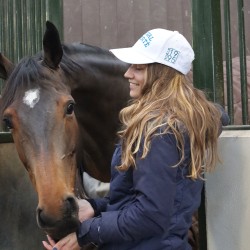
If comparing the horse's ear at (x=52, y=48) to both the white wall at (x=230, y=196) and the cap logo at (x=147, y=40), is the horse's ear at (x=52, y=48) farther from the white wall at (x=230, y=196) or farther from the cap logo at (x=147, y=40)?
the white wall at (x=230, y=196)

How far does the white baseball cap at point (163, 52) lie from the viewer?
1411mm

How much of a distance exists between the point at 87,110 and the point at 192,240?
0.70 meters

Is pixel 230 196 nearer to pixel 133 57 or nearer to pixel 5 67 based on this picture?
pixel 133 57

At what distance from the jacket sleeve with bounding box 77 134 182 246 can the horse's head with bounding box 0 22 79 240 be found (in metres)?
0.21

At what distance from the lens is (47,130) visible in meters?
1.62

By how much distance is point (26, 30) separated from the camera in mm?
2828

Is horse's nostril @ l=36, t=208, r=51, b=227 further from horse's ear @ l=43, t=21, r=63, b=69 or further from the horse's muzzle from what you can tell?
horse's ear @ l=43, t=21, r=63, b=69

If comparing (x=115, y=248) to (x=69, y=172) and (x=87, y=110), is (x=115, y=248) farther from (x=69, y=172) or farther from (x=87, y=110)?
(x=87, y=110)

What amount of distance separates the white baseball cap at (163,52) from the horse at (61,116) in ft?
1.23

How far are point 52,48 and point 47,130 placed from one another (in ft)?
1.30

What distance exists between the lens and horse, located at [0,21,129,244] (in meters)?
1.48

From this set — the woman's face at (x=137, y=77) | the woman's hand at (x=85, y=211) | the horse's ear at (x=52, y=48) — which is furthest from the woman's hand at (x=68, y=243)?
the horse's ear at (x=52, y=48)

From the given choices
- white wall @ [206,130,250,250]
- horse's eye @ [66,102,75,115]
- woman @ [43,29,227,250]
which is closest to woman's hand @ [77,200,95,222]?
woman @ [43,29,227,250]

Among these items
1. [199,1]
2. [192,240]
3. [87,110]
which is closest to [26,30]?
[87,110]
